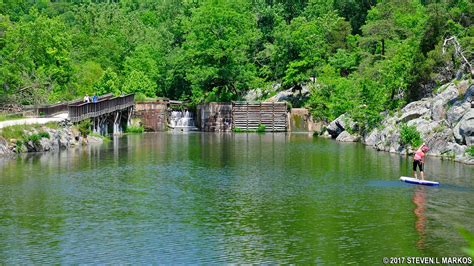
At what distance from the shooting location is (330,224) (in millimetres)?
30844

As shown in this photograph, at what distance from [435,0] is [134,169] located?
2268 inches

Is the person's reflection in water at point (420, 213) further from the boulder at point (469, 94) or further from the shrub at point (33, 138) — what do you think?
the shrub at point (33, 138)

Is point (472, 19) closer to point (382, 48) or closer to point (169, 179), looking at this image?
point (382, 48)

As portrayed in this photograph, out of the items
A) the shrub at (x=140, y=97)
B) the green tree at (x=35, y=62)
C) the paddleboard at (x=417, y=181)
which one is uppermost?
the green tree at (x=35, y=62)

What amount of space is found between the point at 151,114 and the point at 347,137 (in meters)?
26.4

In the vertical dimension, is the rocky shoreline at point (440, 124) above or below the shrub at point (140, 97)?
below

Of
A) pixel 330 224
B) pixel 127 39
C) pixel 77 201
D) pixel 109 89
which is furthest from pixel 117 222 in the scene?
pixel 127 39

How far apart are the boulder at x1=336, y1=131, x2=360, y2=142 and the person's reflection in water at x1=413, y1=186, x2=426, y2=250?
31.6 m

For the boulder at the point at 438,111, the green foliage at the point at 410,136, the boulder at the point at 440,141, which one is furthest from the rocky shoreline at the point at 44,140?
the boulder at the point at 438,111

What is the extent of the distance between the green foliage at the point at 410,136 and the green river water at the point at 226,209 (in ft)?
7.11

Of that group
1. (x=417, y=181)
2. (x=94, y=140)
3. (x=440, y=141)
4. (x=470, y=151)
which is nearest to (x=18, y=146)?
(x=94, y=140)

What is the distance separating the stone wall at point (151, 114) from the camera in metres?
88.2

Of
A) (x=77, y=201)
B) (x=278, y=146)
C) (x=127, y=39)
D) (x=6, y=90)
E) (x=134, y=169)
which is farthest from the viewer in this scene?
(x=127, y=39)

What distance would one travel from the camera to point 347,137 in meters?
72.4
